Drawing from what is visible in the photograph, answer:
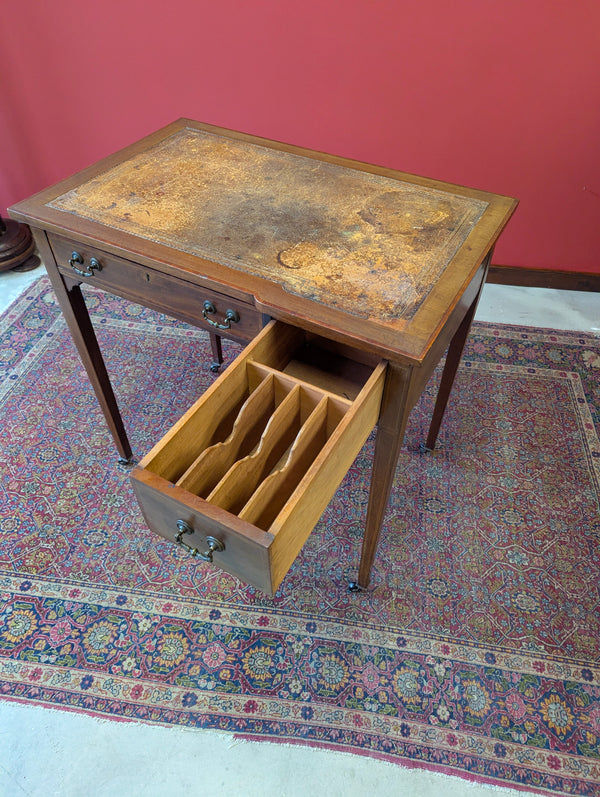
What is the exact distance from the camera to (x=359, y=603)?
1.57 m

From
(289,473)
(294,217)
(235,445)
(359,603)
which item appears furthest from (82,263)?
(359,603)

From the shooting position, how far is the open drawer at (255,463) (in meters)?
0.89

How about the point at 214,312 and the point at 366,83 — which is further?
the point at 366,83

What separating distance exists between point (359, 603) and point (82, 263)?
1189 mm

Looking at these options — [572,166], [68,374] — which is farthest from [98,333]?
[572,166]

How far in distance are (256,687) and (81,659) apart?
473 millimetres

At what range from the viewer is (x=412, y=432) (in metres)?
2.02

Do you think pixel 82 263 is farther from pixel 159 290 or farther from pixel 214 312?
pixel 214 312

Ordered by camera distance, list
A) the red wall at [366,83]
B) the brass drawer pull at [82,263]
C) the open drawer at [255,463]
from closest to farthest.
A: the open drawer at [255,463] → the brass drawer pull at [82,263] → the red wall at [366,83]

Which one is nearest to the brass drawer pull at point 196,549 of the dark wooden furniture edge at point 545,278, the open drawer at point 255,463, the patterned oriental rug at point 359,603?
the open drawer at point 255,463

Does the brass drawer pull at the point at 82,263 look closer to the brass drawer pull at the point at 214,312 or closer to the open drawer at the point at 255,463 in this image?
the brass drawer pull at the point at 214,312

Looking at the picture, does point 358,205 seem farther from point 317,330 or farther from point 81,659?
point 81,659

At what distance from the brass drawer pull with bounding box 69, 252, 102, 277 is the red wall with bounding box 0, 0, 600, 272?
1.35 metres

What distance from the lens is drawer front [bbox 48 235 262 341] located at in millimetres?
1248
